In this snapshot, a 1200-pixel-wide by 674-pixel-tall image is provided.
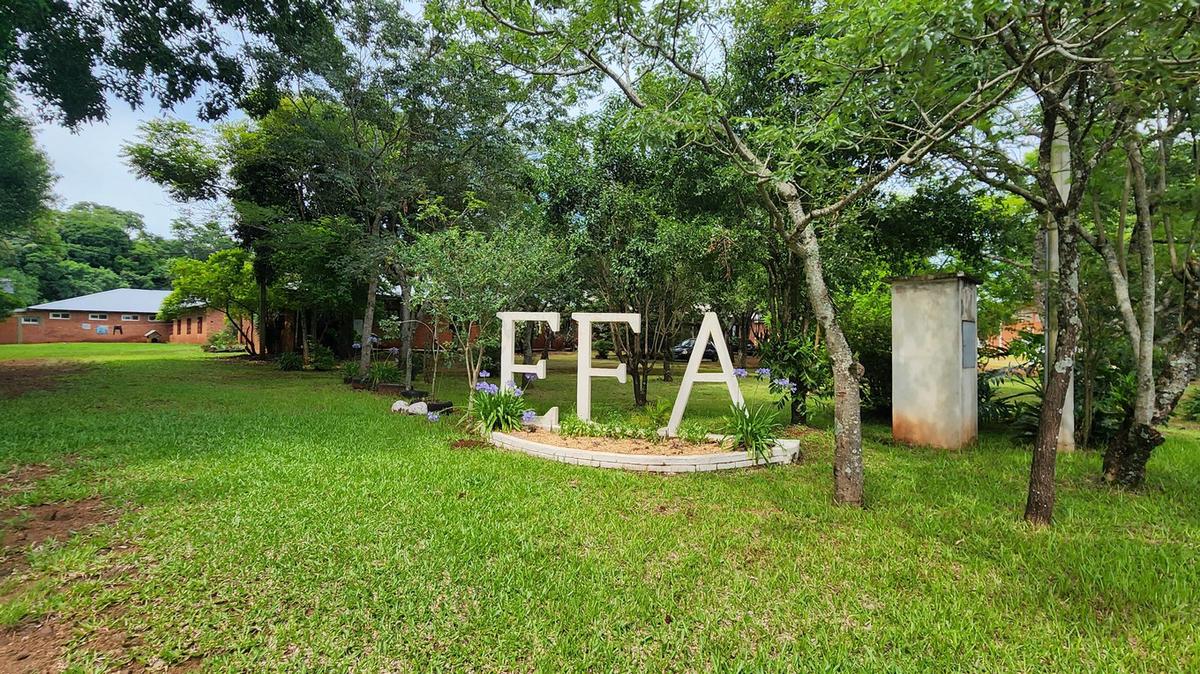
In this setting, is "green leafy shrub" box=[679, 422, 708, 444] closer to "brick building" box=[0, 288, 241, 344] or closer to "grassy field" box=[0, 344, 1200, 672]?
"grassy field" box=[0, 344, 1200, 672]

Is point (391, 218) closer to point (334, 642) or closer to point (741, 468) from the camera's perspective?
point (741, 468)

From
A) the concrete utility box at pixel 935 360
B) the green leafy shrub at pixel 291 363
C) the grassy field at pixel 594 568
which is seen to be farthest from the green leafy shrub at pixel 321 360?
the concrete utility box at pixel 935 360

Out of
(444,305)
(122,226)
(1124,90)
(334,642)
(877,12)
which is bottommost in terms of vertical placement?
(334,642)

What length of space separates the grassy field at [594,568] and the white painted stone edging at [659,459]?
0.22m

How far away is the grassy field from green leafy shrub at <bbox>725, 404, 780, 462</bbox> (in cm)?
37

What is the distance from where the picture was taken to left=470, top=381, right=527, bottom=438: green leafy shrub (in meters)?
6.78

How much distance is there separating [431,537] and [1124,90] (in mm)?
5780

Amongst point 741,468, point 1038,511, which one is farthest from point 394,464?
point 1038,511

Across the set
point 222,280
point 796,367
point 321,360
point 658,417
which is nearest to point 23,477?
point 658,417

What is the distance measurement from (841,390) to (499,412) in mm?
4321

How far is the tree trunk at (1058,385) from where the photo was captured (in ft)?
11.5

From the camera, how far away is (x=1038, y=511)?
12.0ft

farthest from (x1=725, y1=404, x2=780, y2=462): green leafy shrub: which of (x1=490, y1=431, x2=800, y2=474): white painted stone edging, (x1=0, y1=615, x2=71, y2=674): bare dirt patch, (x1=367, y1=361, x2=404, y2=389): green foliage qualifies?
(x1=367, y1=361, x2=404, y2=389): green foliage

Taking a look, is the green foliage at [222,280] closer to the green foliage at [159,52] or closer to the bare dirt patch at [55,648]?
the green foliage at [159,52]
